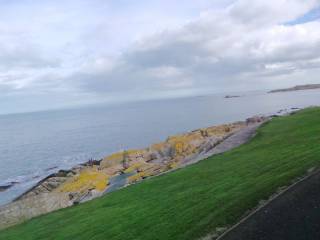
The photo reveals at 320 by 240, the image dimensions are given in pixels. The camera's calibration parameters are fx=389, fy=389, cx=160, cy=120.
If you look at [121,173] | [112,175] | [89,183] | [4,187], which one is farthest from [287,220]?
[4,187]

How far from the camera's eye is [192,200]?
15.4m

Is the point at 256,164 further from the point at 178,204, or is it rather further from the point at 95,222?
the point at 95,222

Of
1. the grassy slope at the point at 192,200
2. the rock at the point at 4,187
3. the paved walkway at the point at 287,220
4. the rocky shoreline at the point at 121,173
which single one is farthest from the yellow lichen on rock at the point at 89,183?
the paved walkway at the point at 287,220

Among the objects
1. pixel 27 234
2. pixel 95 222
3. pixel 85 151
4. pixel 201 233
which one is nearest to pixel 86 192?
pixel 27 234

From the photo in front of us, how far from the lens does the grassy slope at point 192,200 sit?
1291cm

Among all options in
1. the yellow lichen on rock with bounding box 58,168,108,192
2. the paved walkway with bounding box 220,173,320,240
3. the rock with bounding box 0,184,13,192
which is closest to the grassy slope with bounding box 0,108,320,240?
the paved walkway with bounding box 220,173,320,240

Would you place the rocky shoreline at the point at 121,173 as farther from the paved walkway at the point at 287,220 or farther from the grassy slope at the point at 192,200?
the paved walkway at the point at 287,220

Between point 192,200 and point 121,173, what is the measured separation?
94.9ft

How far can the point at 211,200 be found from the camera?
47.2 feet

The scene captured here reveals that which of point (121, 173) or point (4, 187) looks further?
point (4, 187)

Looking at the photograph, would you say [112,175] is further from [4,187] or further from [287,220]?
[287,220]

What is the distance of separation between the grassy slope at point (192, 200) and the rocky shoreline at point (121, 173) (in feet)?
25.7

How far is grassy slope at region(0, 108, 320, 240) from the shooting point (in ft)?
42.3

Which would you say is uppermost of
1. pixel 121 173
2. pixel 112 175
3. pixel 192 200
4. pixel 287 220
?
pixel 287 220
